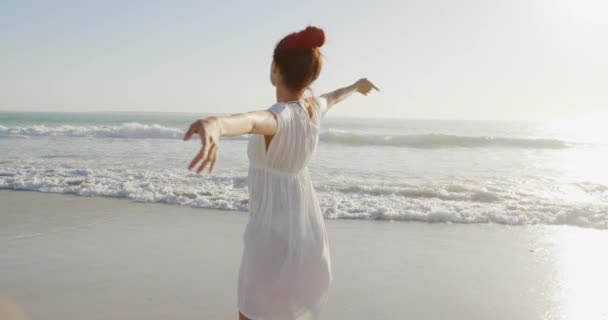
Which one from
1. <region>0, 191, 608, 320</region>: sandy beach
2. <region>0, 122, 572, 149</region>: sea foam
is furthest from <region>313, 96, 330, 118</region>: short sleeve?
<region>0, 122, 572, 149</region>: sea foam

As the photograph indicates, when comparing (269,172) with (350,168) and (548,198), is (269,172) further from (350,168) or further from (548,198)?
(350,168)

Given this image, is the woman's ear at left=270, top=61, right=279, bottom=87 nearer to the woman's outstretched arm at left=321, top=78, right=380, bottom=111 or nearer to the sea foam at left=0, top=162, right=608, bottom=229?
the woman's outstretched arm at left=321, top=78, right=380, bottom=111

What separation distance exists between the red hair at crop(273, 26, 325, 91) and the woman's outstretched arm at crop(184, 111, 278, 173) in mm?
269

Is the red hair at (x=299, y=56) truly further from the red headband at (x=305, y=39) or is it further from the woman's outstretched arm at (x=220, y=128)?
the woman's outstretched arm at (x=220, y=128)

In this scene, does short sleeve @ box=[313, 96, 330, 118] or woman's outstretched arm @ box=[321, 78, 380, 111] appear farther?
woman's outstretched arm @ box=[321, 78, 380, 111]

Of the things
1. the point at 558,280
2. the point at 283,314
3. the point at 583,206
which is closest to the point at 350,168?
the point at 583,206

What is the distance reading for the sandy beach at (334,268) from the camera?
13.1 ft

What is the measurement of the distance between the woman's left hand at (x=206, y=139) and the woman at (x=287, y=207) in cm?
44

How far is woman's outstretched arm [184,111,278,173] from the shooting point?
1.29 meters

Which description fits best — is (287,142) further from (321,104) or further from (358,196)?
(358,196)

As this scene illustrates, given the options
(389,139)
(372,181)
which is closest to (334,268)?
(372,181)

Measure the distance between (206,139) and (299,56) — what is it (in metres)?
0.76

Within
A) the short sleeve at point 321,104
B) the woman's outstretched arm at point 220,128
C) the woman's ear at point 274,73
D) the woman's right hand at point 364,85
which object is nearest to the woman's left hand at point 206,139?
the woman's outstretched arm at point 220,128

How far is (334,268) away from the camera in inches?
195
